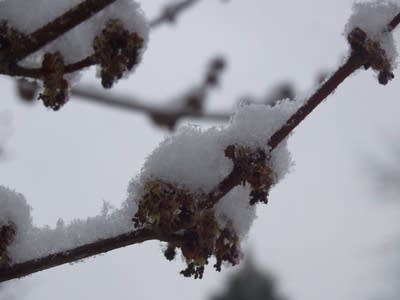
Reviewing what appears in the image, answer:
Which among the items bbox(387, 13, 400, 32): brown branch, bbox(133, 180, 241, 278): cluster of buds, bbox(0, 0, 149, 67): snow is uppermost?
bbox(0, 0, 149, 67): snow

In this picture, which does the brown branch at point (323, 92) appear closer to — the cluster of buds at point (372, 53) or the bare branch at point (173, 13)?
the cluster of buds at point (372, 53)

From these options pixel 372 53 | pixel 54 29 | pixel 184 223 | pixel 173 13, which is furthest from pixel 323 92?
pixel 173 13

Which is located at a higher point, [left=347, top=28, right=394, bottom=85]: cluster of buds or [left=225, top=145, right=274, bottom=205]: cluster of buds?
A: [left=347, top=28, right=394, bottom=85]: cluster of buds

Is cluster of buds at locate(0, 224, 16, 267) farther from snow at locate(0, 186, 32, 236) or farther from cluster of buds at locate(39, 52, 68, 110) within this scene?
cluster of buds at locate(39, 52, 68, 110)

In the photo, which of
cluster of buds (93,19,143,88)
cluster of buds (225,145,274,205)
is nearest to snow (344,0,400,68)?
cluster of buds (225,145,274,205)

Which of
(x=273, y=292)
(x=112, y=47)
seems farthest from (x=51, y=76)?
Answer: (x=273, y=292)

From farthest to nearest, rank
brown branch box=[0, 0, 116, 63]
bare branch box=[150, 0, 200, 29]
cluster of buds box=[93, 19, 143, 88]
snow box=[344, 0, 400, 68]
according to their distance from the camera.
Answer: bare branch box=[150, 0, 200, 29] < snow box=[344, 0, 400, 68] < cluster of buds box=[93, 19, 143, 88] < brown branch box=[0, 0, 116, 63]

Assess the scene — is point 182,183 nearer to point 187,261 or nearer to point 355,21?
point 187,261
